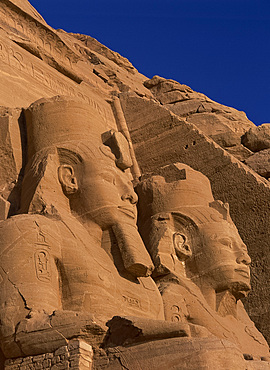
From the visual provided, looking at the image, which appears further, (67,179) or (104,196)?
(67,179)

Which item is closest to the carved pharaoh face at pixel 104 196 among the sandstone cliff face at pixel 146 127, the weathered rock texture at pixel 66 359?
the sandstone cliff face at pixel 146 127

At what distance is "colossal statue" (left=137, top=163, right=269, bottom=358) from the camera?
802 cm

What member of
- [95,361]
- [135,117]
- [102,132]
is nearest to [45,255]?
[95,361]

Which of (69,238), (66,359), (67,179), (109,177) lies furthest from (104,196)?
(66,359)

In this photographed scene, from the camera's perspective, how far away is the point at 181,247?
8500mm

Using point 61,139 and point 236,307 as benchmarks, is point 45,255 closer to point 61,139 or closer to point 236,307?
point 61,139

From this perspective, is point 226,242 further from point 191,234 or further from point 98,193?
point 98,193

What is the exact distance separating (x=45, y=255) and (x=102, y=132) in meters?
2.30

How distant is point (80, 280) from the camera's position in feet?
20.8

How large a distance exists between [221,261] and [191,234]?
0.50 meters

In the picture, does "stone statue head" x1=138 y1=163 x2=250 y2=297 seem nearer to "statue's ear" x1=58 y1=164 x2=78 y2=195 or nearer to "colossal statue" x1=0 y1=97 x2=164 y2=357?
"colossal statue" x1=0 y1=97 x2=164 y2=357

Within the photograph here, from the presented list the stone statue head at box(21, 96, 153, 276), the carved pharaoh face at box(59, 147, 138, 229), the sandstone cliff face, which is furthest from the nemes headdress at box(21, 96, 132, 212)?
the sandstone cliff face

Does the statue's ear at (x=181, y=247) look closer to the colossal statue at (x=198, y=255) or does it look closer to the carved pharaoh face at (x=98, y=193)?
the colossal statue at (x=198, y=255)

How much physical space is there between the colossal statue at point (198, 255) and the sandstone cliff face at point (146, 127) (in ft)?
3.37
